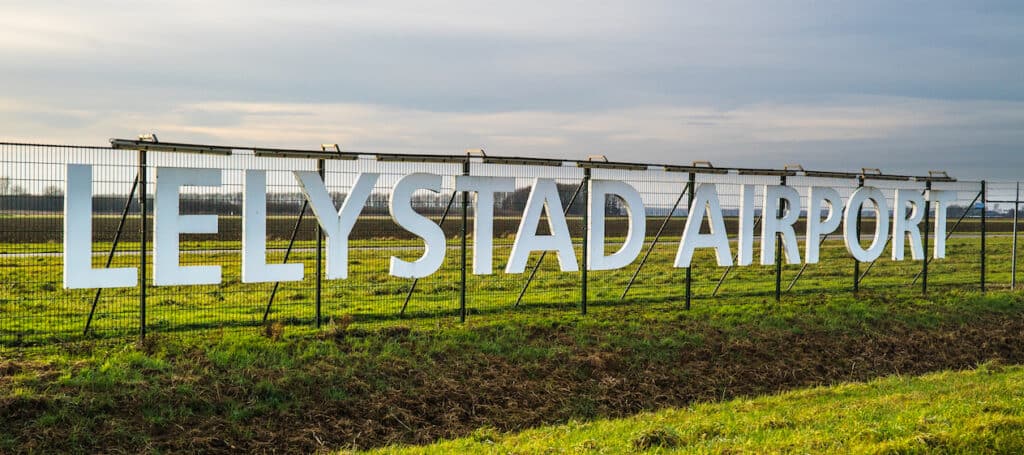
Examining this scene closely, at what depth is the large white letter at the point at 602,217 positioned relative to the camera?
54.5ft

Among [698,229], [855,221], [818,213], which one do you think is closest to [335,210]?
[698,229]

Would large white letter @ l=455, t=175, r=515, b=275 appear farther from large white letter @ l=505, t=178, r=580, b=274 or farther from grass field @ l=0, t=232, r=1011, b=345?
grass field @ l=0, t=232, r=1011, b=345

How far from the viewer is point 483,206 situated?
1522 centimetres

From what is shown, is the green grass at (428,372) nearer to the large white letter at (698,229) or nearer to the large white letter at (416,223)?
the large white letter at (416,223)

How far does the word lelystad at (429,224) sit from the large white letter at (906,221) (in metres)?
0.55

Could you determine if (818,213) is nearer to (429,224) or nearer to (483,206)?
(483,206)

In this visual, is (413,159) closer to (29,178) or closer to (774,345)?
(29,178)

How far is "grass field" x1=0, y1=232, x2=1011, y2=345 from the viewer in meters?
14.7

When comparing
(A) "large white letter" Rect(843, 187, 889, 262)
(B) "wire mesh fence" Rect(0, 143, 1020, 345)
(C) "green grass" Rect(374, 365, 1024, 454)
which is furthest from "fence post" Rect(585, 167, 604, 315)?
(A) "large white letter" Rect(843, 187, 889, 262)

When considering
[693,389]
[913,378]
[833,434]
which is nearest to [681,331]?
[693,389]

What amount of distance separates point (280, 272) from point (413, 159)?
9.91 feet

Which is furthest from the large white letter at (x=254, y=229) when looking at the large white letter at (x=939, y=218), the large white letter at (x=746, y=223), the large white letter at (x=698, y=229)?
the large white letter at (x=939, y=218)

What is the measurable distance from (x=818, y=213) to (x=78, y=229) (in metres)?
15.5

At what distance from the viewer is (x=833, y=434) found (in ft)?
28.2
